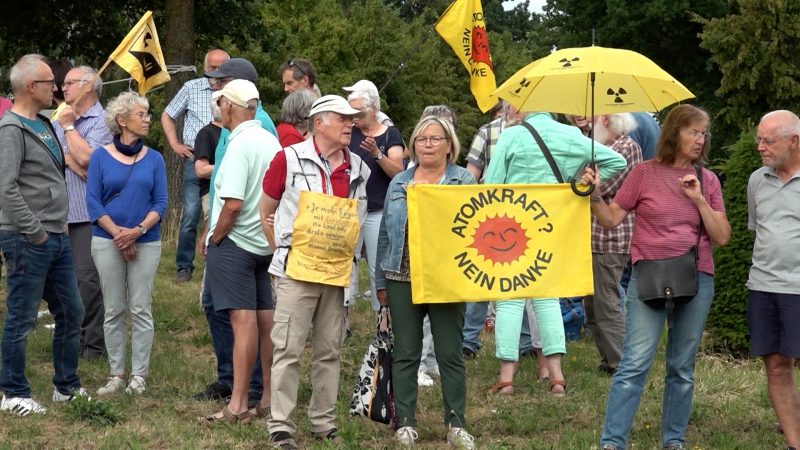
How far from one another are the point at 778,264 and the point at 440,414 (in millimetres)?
2421

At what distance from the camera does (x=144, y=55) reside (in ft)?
34.2

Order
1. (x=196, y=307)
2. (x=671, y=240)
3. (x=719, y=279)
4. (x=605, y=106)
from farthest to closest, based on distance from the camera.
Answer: (x=196, y=307)
(x=719, y=279)
(x=605, y=106)
(x=671, y=240)

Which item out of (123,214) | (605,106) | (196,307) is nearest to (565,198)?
(605,106)

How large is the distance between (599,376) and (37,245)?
13.5 ft

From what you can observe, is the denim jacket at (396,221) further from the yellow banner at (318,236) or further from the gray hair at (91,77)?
the gray hair at (91,77)

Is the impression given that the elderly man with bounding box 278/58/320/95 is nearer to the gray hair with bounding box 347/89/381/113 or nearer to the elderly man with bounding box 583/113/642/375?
the gray hair with bounding box 347/89/381/113

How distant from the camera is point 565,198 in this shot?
22.7ft

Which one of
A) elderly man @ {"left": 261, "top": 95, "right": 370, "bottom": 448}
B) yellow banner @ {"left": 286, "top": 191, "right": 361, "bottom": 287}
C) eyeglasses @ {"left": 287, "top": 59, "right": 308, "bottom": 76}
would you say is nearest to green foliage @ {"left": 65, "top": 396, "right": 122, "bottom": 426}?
elderly man @ {"left": 261, "top": 95, "right": 370, "bottom": 448}

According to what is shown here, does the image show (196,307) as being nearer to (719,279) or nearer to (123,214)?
(123,214)

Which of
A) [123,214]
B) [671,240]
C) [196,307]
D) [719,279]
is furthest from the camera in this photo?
[196,307]

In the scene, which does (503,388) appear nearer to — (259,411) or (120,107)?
(259,411)

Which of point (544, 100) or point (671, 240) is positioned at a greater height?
point (544, 100)

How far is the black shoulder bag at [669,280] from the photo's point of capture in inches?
256

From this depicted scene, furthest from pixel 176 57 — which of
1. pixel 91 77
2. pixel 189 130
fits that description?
pixel 91 77
